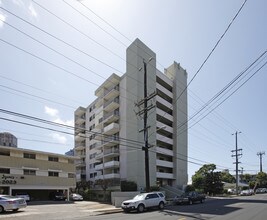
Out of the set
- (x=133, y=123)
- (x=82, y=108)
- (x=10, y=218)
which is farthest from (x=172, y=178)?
(x=10, y=218)

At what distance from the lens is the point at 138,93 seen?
189 ft

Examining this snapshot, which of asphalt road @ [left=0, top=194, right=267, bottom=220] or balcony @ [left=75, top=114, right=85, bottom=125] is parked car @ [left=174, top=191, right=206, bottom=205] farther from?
balcony @ [left=75, top=114, right=85, bottom=125]

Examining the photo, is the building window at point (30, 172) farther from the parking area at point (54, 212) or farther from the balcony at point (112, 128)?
the balcony at point (112, 128)

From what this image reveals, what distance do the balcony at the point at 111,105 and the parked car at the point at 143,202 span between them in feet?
119

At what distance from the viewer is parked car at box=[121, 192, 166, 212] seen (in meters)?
26.1

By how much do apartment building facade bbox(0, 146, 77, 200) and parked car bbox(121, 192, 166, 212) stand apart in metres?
24.0

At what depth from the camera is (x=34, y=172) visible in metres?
48.4

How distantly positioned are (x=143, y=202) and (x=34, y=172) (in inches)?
1046

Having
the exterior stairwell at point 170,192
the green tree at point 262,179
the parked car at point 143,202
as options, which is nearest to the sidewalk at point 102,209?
the parked car at point 143,202

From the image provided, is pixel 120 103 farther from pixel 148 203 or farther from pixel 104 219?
pixel 104 219

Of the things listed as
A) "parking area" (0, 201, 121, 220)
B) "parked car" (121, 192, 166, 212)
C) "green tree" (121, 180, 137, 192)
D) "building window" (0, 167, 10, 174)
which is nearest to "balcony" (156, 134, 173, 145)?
"green tree" (121, 180, 137, 192)

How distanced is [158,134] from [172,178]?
1007cm

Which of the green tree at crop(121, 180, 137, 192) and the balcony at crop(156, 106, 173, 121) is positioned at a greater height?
the balcony at crop(156, 106, 173, 121)

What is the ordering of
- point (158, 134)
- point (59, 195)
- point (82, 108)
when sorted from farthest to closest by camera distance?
point (82, 108), point (158, 134), point (59, 195)
